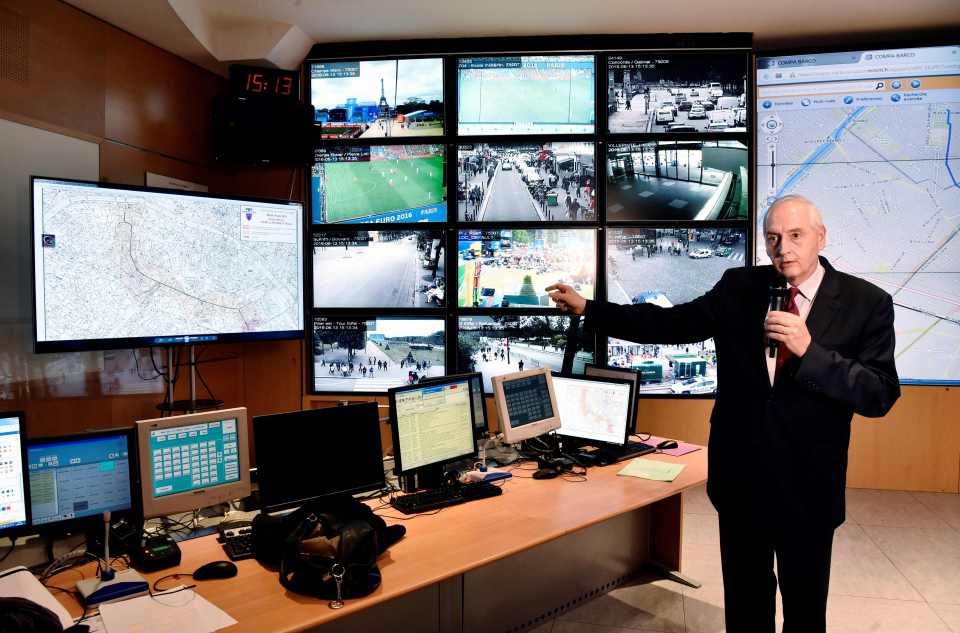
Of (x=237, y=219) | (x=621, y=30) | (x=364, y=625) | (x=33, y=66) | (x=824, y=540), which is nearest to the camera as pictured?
(x=824, y=540)

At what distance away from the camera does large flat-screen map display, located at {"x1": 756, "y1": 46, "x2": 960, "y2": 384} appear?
169 inches

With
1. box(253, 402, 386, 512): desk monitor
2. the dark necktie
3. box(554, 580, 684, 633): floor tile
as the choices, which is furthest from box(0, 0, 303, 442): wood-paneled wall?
the dark necktie

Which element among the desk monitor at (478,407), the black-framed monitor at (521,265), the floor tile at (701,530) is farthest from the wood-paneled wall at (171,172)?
the desk monitor at (478,407)

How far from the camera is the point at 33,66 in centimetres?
323

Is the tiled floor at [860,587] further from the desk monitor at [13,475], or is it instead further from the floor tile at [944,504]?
the desk monitor at [13,475]

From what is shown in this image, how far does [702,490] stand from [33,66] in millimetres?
4755

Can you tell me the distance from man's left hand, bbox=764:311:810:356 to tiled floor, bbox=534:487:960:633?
1665mm

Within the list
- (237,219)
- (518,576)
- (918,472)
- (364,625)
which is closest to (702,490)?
(918,472)

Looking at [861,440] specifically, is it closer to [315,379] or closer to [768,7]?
[768,7]

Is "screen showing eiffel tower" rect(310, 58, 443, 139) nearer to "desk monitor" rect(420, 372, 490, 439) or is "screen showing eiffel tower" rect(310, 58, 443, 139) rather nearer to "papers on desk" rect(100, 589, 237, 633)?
"desk monitor" rect(420, 372, 490, 439)

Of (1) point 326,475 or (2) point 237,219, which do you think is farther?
(2) point 237,219

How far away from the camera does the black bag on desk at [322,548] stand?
5.82 feet

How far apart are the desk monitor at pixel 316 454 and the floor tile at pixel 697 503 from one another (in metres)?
2.61

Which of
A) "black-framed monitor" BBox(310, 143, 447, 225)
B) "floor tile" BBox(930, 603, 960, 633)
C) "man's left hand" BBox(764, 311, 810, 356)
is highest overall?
"black-framed monitor" BBox(310, 143, 447, 225)
